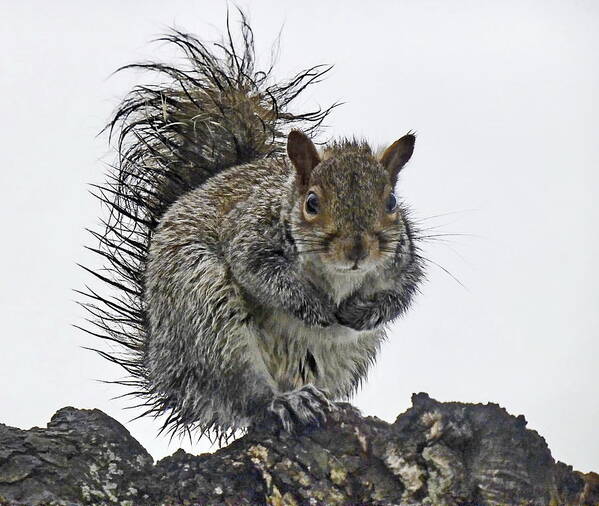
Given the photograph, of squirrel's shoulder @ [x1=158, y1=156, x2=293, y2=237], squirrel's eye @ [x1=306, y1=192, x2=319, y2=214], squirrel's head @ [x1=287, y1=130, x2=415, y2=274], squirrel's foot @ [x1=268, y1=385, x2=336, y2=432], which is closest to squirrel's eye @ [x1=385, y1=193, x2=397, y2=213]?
squirrel's head @ [x1=287, y1=130, x2=415, y2=274]

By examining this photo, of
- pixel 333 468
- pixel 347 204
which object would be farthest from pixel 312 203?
pixel 333 468

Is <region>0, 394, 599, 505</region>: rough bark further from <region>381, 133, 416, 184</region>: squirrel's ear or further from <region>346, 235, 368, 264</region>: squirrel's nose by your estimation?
<region>381, 133, 416, 184</region>: squirrel's ear

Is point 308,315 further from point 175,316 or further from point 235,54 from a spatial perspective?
point 235,54

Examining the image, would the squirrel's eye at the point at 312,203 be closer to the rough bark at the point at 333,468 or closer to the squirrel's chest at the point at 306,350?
the squirrel's chest at the point at 306,350

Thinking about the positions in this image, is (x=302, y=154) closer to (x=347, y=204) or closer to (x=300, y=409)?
(x=347, y=204)

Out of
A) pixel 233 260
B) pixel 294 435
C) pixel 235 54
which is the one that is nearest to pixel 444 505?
pixel 294 435

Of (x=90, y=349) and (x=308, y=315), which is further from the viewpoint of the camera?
(x=90, y=349)
